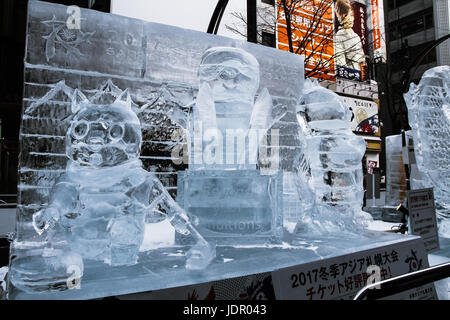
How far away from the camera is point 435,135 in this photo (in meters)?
2.26

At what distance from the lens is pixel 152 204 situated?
1.18 metres

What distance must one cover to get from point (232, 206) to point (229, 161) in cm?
25

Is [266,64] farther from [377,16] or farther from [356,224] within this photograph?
[377,16]

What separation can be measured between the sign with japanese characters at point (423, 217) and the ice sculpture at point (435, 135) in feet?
1.68

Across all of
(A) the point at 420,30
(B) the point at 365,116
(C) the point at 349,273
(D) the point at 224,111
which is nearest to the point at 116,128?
(D) the point at 224,111

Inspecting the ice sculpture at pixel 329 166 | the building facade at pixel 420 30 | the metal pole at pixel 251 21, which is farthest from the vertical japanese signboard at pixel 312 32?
the building facade at pixel 420 30

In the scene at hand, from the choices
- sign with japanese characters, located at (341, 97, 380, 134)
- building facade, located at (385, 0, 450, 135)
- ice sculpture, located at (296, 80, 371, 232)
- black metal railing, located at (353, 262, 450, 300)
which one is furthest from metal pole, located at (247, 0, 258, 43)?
building facade, located at (385, 0, 450, 135)

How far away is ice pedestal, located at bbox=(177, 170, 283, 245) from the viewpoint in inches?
52.6

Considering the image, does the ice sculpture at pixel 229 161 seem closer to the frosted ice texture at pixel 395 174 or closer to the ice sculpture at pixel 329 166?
the ice sculpture at pixel 329 166

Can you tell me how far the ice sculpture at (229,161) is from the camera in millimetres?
1343

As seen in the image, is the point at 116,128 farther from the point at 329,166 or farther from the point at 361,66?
the point at 361,66

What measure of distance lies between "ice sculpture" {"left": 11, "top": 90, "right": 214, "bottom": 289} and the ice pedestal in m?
0.20

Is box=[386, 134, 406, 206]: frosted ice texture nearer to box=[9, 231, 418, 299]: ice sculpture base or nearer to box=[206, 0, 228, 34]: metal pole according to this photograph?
box=[9, 231, 418, 299]: ice sculpture base
